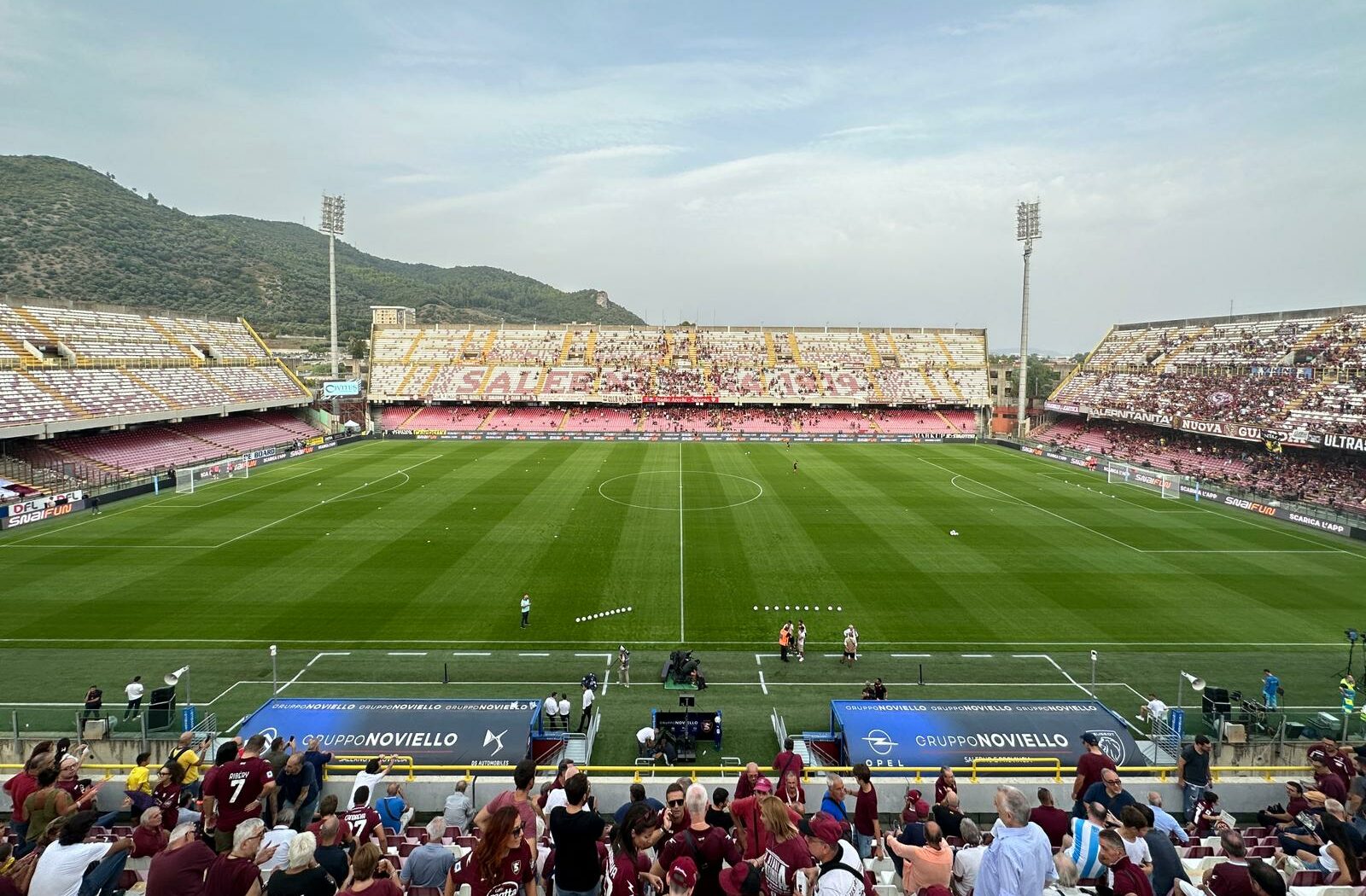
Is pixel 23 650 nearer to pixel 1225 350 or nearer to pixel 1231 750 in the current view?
pixel 1231 750

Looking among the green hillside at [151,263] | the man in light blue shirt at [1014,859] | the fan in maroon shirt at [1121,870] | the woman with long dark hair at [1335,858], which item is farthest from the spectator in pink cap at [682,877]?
the green hillside at [151,263]

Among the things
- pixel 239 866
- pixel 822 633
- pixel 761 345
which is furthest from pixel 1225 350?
pixel 239 866

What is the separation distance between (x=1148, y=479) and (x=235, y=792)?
47.0 metres

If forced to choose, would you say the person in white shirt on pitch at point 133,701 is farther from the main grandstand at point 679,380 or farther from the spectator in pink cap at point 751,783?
the main grandstand at point 679,380

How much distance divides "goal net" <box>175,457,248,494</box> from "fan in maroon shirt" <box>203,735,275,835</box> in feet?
123

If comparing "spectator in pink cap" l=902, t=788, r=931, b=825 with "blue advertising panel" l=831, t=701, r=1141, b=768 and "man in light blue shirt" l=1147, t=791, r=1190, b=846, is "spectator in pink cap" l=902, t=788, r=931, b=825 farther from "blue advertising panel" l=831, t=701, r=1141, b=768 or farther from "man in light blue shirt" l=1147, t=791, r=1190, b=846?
"blue advertising panel" l=831, t=701, r=1141, b=768

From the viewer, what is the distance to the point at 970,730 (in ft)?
39.1

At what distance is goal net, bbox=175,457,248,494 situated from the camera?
37.3 metres

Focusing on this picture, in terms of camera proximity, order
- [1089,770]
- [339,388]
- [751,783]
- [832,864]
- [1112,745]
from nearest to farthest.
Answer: [832,864] < [751,783] < [1089,770] < [1112,745] < [339,388]

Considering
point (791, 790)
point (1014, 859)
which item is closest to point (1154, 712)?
point (791, 790)

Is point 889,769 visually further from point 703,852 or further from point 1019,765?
point 703,852

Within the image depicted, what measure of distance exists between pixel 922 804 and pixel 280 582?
21.8m

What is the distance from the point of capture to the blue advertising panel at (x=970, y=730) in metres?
11.5

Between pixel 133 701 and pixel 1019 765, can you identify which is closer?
pixel 1019 765
